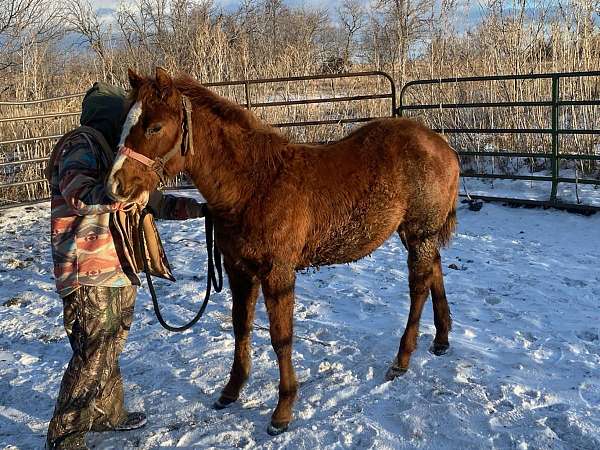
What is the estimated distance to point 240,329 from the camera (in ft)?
10.5

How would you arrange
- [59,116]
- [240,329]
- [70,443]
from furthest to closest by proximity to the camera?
[59,116], [240,329], [70,443]

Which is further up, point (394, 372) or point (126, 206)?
point (126, 206)

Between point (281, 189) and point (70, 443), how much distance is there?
172 centimetres

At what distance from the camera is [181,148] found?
8.39 feet

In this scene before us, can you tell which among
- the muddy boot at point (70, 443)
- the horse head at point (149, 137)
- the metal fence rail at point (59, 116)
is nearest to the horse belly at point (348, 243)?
the horse head at point (149, 137)

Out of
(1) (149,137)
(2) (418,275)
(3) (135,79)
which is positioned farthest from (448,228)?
(3) (135,79)

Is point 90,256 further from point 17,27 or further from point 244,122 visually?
point 17,27

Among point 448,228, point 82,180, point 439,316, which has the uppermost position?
point 82,180

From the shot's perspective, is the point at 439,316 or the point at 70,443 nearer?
the point at 70,443

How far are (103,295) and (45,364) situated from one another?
4.83ft

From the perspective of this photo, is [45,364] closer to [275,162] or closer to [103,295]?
[103,295]

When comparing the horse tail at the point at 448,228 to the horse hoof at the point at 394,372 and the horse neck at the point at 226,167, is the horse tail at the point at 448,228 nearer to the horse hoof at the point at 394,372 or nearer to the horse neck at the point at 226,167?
the horse hoof at the point at 394,372

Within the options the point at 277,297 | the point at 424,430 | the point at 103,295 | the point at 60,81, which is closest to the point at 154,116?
the point at 103,295

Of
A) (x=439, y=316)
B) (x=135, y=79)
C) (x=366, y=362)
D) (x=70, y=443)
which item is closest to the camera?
(x=135, y=79)
